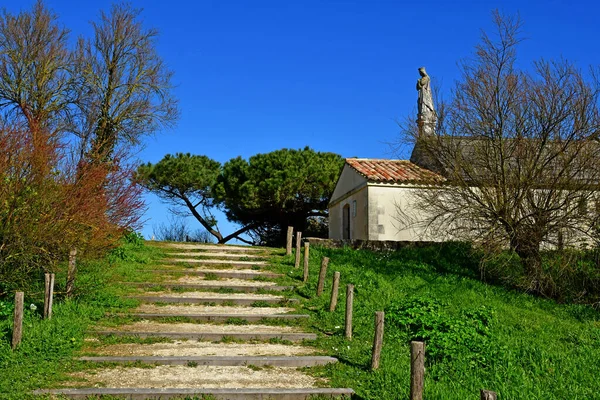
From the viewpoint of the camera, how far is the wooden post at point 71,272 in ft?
34.6

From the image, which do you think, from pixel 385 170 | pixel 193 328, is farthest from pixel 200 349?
pixel 385 170

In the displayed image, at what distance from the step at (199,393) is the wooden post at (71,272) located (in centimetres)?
417

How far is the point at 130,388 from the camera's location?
6.90m

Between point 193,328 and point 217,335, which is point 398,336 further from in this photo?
point 193,328

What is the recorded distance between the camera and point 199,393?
682cm

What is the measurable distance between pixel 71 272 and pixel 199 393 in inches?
200

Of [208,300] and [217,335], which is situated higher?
[208,300]

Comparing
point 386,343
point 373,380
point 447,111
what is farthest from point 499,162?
point 373,380

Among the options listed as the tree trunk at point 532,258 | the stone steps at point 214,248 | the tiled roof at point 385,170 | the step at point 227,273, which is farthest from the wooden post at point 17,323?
the tiled roof at point 385,170

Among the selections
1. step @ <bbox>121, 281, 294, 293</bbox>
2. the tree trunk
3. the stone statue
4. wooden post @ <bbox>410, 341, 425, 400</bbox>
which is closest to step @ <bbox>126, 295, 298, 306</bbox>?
step @ <bbox>121, 281, 294, 293</bbox>

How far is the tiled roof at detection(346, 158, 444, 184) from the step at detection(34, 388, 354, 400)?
37.2ft

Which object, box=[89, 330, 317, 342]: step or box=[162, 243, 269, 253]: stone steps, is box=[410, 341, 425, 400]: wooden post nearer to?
box=[89, 330, 317, 342]: step

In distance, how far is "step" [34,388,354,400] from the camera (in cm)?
673

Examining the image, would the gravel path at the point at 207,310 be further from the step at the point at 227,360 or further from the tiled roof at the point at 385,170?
the tiled roof at the point at 385,170
